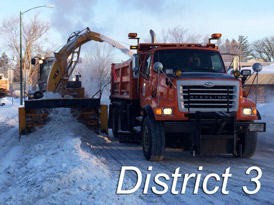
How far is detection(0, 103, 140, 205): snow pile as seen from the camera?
18.1ft

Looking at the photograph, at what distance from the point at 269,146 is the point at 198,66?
405cm

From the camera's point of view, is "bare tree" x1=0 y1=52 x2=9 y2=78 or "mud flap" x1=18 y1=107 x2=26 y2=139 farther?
"bare tree" x1=0 y1=52 x2=9 y2=78

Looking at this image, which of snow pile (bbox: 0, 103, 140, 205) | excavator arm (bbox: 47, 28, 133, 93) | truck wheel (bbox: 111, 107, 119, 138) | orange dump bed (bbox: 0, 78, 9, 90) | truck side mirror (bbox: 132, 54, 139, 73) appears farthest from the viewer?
orange dump bed (bbox: 0, 78, 9, 90)

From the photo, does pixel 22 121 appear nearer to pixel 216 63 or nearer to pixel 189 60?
pixel 189 60

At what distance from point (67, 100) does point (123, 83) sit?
1.91m

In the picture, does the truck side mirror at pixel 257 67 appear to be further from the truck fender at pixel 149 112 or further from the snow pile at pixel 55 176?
the snow pile at pixel 55 176

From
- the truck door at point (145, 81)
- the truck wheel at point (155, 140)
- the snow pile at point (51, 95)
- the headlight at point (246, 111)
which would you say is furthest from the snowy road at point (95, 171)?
the snow pile at point (51, 95)

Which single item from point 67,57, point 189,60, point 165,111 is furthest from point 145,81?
point 67,57

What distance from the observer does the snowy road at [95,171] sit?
5.66 m

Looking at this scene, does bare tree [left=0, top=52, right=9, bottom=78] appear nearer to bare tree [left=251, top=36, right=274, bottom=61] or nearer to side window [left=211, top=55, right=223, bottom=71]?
bare tree [left=251, top=36, right=274, bottom=61]

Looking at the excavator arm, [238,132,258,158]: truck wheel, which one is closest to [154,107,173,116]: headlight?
[238,132,258,158]: truck wheel

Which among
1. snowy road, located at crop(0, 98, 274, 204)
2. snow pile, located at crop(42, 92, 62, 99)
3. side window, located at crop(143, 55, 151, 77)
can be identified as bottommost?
snowy road, located at crop(0, 98, 274, 204)

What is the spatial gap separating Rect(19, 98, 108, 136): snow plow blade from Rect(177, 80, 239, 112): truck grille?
5077 millimetres

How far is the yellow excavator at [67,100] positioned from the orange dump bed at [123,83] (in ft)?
2.91
